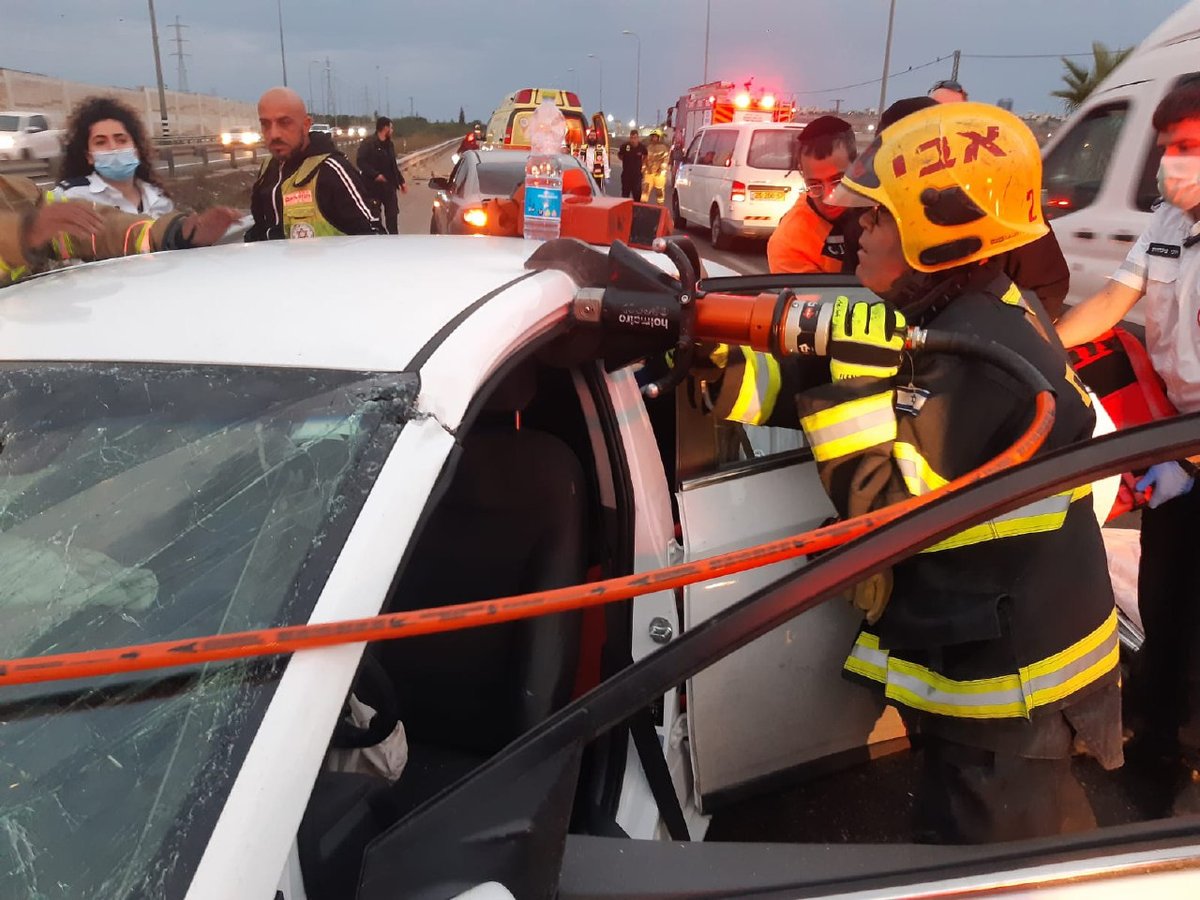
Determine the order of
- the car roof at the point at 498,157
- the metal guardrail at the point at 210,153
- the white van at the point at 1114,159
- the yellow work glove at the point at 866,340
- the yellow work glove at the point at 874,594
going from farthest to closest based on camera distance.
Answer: the metal guardrail at the point at 210,153
the car roof at the point at 498,157
the white van at the point at 1114,159
the yellow work glove at the point at 874,594
the yellow work glove at the point at 866,340

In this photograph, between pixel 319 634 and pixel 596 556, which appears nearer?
pixel 319 634

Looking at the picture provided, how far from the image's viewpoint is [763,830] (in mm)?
2459

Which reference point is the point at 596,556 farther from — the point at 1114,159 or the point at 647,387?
the point at 1114,159

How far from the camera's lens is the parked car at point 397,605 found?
37.5 inches

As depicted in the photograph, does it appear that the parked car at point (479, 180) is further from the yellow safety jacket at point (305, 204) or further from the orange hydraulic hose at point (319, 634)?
the orange hydraulic hose at point (319, 634)

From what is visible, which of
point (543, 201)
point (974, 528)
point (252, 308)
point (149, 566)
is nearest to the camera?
point (149, 566)

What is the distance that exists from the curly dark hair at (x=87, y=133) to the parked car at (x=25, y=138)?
68.3 feet

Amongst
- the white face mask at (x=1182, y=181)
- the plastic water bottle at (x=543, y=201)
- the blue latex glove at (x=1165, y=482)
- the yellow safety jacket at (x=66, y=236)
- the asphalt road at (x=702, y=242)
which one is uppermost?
the white face mask at (x=1182, y=181)

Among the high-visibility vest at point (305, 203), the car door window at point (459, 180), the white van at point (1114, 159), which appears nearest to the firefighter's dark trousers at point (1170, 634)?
the white van at point (1114, 159)

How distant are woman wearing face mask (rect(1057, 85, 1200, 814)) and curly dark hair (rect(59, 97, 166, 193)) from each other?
3.97 meters

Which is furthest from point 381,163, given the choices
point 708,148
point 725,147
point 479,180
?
point 708,148

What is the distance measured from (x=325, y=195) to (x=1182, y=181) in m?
3.39

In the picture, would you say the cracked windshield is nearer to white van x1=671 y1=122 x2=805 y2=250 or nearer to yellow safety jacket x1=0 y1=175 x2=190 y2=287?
yellow safety jacket x1=0 y1=175 x2=190 y2=287

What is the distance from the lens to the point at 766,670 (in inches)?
72.6
